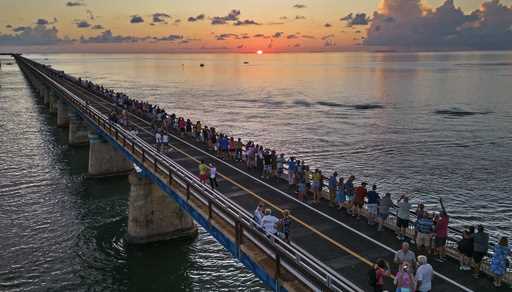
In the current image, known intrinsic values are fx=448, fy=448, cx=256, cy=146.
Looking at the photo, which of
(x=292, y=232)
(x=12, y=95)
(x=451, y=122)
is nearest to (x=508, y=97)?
(x=451, y=122)

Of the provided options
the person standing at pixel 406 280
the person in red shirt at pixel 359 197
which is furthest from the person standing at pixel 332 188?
the person standing at pixel 406 280

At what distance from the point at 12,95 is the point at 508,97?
122658 millimetres

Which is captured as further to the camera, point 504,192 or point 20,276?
point 504,192

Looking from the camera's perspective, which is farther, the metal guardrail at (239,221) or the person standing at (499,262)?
the person standing at (499,262)

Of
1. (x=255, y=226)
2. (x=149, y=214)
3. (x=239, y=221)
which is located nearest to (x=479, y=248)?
(x=255, y=226)

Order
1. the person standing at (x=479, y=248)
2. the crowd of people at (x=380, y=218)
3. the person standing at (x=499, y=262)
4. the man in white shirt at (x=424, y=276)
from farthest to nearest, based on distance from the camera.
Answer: the person standing at (x=479, y=248) → the person standing at (x=499, y=262) → the crowd of people at (x=380, y=218) → the man in white shirt at (x=424, y=276)

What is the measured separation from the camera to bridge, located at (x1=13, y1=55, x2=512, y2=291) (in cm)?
1276

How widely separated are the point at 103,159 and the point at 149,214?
54.5ft

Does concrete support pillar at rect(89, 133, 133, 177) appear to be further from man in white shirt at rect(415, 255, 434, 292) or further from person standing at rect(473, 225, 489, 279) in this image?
man in white shirt at rect(415, 255, 434, 292)

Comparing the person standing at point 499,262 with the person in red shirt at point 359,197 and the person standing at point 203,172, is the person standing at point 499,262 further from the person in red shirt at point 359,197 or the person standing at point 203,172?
the person standing at point 203,172

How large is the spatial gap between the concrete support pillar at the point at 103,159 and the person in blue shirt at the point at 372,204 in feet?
96.7

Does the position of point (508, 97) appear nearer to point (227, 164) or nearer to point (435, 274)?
point (227, 164)

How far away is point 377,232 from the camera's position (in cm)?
1639

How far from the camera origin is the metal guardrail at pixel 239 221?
11828mm
